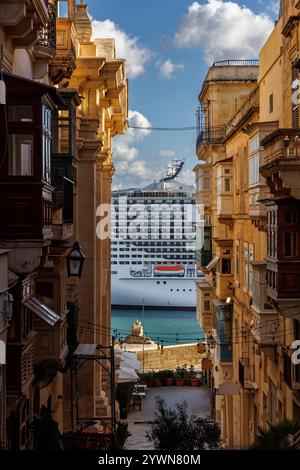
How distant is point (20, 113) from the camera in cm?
843

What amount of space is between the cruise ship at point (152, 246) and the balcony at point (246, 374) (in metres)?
71.4

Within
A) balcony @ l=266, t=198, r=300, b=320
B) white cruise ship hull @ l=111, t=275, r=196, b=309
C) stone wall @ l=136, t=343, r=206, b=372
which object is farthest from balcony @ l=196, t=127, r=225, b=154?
white cruise ship hull @ l=111, t=275, r=196, b=309

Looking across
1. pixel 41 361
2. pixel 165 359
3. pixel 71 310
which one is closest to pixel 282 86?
pixel 71 310

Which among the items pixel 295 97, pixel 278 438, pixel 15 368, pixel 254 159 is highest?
pixel 295 97

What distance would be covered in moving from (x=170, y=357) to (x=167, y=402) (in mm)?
10945

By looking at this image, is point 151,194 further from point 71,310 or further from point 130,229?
point 71,310

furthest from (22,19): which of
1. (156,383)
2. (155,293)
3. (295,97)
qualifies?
(155,293)

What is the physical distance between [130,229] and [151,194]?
5.10 m

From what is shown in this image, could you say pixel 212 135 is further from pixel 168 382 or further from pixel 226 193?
pixel 168 382

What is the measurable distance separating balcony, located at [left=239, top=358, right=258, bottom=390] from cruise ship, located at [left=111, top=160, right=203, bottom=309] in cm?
7140

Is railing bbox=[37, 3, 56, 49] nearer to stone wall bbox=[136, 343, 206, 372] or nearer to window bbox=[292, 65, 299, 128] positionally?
window bbox=[292, 65, 299, 128]

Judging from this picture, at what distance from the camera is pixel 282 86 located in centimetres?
1470

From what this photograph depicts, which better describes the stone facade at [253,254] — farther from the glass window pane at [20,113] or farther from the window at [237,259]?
the glass window pane at [20,113]

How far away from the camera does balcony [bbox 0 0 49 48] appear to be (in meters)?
8.36
